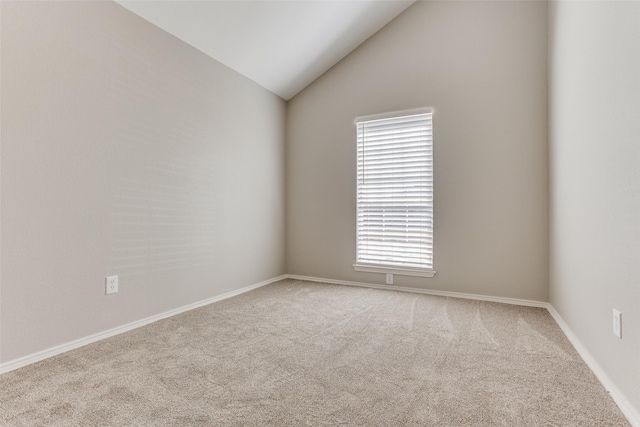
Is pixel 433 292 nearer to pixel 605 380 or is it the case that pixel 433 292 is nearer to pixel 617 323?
pixel 605 380

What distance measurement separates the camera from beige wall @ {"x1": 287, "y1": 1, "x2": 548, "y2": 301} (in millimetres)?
2982

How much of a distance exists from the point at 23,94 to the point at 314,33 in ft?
7.95

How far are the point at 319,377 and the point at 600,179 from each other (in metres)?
1.77

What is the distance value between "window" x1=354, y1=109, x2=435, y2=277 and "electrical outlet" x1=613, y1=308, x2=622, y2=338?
1.88 m

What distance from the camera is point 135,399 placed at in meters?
1.45

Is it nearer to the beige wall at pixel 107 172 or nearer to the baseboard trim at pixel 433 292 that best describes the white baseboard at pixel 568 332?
the baseboard trim at pixel 433 292

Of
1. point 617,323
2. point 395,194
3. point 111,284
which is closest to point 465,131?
point 395,194

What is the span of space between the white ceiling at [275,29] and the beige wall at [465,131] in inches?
9.8

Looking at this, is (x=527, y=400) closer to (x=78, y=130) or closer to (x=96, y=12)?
(x=78, y=130)

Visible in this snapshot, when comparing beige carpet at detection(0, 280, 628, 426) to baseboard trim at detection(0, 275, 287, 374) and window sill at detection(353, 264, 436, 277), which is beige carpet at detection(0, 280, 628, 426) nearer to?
baseboard trim at detection(0, 275, 287, 374)

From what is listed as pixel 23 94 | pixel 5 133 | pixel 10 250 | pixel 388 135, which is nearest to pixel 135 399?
pixel 10 250

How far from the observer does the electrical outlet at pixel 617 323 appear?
1.43 m

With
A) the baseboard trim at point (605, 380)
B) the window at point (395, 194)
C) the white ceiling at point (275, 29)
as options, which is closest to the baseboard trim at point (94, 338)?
the window at point (395, 194)

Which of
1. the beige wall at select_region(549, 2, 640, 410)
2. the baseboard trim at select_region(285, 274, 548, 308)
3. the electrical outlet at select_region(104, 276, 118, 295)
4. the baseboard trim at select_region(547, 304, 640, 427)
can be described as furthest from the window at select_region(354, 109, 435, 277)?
the electrical outlet at select_region(104, 276, 118, 295)
